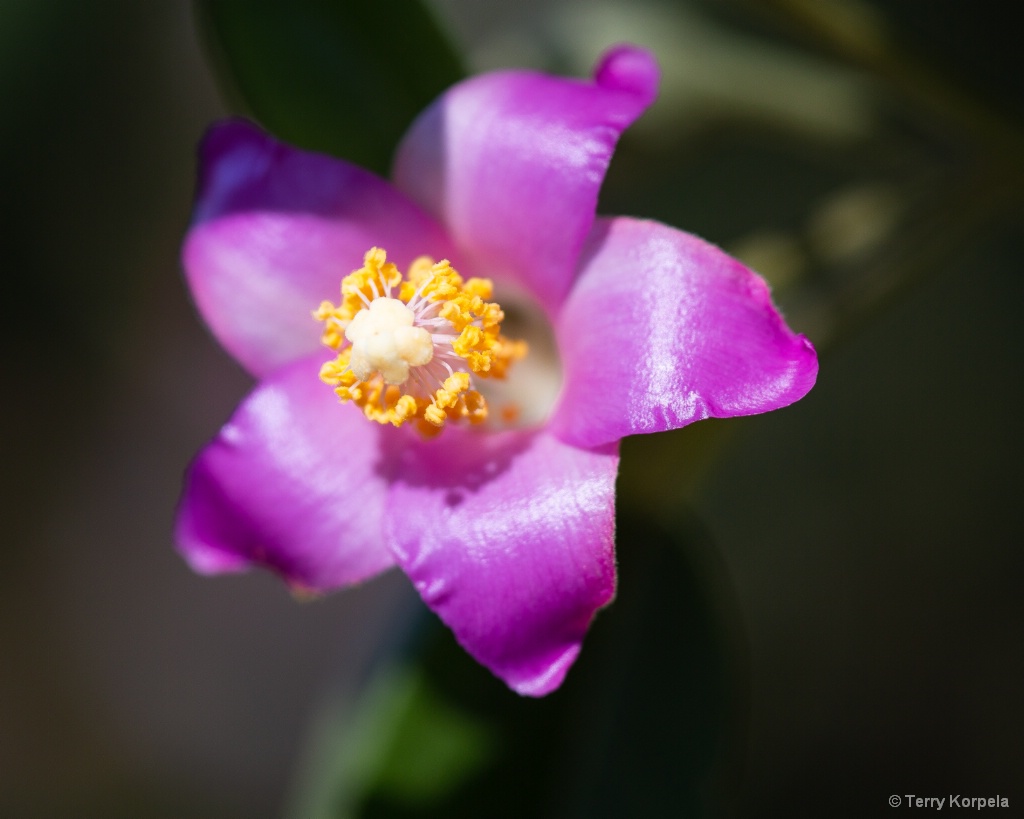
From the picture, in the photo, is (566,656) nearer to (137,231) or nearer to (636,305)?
(636,305)

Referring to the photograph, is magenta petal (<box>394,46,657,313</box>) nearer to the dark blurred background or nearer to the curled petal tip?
the curled petal tip

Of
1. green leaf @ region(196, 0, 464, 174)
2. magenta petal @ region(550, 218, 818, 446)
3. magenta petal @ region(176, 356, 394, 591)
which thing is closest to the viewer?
magenta petal @ region(550, 218, 818, 446)

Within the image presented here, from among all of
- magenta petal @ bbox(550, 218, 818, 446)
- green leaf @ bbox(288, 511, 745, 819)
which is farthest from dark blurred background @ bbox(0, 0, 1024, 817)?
magenta petal @ bbox(550, 218, 818, 446)

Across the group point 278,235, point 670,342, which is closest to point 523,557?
point 670,342

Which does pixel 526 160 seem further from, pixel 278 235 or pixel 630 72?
pixel 278 235

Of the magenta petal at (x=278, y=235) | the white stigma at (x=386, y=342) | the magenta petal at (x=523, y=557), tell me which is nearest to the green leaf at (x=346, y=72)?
the magenta petal at (x=278, y=235)

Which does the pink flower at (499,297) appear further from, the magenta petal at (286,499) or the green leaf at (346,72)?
the green leaf at (346,72)

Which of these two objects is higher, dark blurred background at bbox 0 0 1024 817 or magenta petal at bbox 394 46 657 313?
magenta petal at bbox 394 46 657 313

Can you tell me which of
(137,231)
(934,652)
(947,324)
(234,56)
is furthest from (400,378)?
(137,231)
